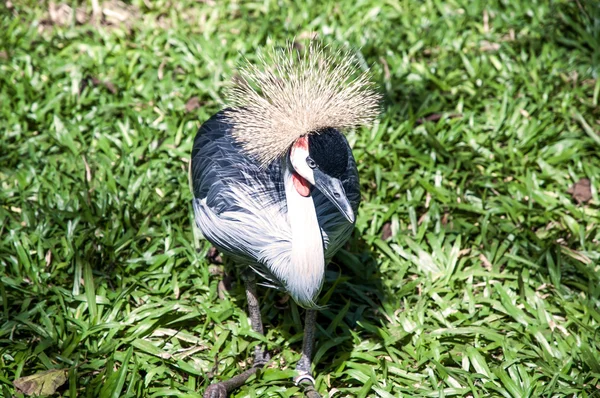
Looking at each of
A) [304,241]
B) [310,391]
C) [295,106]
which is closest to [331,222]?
[304,241]

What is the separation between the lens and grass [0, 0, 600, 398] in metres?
3.16

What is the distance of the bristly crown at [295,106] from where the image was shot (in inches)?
101

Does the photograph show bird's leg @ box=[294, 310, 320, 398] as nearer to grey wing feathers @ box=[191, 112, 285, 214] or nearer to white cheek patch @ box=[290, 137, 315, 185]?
grey wing feathers @ box=[191, 112, 285, 214]

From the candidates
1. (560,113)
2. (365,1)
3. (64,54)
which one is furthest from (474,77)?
(64,54)

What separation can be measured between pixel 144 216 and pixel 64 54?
1721 millimetres

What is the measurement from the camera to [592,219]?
3.79 meters

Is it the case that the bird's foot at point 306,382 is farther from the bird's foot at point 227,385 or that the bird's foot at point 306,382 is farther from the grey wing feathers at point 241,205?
the grey wing feathers at point 241,205

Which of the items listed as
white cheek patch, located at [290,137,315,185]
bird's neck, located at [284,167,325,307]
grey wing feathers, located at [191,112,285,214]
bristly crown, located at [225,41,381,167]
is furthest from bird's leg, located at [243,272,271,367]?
white cheek patch, located at [290,137,315,185]

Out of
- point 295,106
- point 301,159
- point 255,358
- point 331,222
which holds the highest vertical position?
point 295,106

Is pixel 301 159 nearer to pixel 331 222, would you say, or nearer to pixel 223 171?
pixel 331 222

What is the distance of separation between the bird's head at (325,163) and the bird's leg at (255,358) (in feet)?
2.62

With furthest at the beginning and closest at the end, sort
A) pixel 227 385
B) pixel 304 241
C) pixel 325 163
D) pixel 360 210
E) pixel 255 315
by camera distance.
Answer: pixel 360 210
pixel 255 315
pixel 227 385
pixel 304 241
pixel 325 163

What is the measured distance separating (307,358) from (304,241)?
790 millimetres

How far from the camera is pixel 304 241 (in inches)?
102
